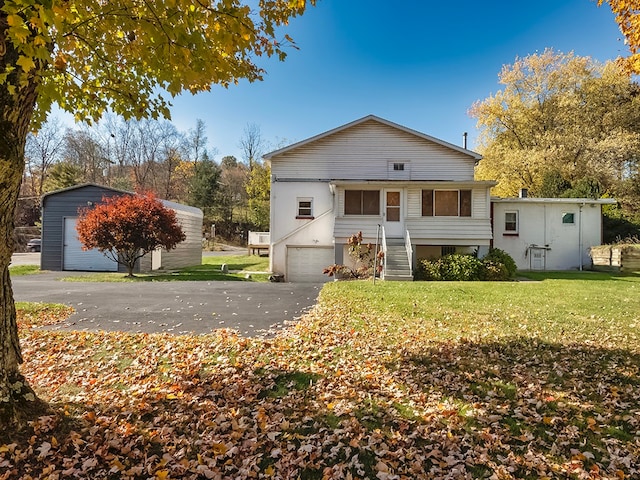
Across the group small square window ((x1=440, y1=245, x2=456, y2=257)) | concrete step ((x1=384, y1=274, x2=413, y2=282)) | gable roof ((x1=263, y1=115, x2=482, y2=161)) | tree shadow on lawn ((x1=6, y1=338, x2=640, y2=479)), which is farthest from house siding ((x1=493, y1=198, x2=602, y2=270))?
tree shadow on lawn ((x1=6, y1=338, x2=640, y2=479))

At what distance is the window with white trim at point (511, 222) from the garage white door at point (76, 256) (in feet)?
66.8

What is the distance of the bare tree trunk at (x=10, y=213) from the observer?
287 cm

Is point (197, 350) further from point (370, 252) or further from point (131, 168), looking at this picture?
point (131, 168)

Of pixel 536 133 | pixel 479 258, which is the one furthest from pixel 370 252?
pixel 536 133

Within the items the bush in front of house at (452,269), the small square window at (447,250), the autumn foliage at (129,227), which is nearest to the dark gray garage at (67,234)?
the autumn foliage at (129,227)

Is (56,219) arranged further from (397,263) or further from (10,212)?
(10,212)

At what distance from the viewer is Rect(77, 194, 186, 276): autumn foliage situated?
48.3ft

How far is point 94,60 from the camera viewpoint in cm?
441

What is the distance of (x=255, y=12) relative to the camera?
4840 mm

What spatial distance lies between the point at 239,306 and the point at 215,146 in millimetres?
42297

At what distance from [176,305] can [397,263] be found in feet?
29.3

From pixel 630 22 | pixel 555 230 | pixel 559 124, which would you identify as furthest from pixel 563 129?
pixel 630 22

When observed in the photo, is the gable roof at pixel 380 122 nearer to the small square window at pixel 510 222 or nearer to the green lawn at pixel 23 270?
the small square window at pixel 510 222

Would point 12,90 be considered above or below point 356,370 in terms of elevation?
above
